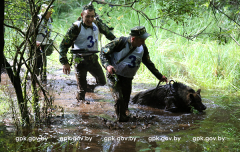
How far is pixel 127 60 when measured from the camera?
4.69 m

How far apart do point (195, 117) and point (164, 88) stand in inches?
39.1

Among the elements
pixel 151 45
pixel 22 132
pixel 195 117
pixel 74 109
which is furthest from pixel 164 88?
pixel 151 45

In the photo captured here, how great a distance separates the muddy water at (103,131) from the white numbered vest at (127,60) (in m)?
0.93

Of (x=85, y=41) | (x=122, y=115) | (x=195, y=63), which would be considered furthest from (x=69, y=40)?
(x=195, y=63)

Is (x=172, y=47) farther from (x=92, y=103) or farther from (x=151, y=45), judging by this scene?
(x=92, y=103)

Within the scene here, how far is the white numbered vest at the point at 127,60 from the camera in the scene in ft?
15.3

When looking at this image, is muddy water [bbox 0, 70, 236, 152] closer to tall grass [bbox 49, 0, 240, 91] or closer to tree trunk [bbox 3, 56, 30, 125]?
tree trunk [bbox 3, 56, 30, 125]

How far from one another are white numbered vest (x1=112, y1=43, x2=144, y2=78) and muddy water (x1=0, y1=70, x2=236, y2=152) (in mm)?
930

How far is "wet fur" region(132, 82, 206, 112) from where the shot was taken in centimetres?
550

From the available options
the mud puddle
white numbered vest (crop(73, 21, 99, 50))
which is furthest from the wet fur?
white numbered vest (crop(73, 21, 99, 50))

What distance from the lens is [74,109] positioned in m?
5.43

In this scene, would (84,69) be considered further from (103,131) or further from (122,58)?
(103,131)

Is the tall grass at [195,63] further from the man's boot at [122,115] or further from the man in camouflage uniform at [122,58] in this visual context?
the man's boot at [122,115]

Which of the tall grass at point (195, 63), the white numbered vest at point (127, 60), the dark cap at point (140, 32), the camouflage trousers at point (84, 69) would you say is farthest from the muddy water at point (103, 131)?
the tall grass at point (195, 63)
